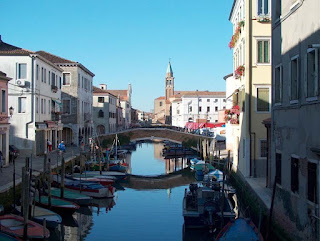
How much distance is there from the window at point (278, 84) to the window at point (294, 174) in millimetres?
2246

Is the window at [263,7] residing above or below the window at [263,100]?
above

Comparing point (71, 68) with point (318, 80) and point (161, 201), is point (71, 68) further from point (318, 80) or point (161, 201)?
point (318, 80)

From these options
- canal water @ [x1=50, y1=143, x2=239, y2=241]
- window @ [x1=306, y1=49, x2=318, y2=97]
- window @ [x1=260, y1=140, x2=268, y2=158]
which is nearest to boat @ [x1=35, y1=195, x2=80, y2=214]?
canal water @ [x1=50, y1=143, x2=239, y2=241]

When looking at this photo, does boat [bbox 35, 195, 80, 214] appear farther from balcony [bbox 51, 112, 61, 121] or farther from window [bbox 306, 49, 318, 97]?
balcony [bbox 51, 112, 61, 121]

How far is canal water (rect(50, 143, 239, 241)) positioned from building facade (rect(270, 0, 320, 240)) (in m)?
3.55

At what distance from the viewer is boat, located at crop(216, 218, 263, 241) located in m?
10.3

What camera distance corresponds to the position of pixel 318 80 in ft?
29.1

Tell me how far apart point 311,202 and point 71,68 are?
29.2m

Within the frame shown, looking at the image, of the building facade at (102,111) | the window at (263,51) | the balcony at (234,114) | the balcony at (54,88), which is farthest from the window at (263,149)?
the building facade at (102,111)

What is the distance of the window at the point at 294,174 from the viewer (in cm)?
1023

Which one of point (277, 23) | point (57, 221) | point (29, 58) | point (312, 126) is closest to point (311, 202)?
point (312, 126)

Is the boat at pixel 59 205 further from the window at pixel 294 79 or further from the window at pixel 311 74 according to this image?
the window at pixel 311 74

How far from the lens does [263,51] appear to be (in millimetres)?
19094

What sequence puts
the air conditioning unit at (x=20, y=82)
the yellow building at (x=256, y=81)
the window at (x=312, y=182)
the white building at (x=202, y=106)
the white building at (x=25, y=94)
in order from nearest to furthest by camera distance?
the window at (x=312, y=182) → the yellow building at (x=256, y=81) → the white building at (x=25, y=94) → the air conditioning unit at (x=20, y=82) → the white building at (x=202, y=106)
